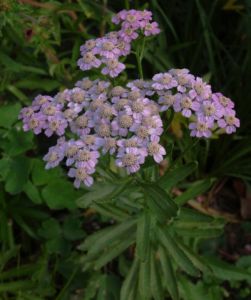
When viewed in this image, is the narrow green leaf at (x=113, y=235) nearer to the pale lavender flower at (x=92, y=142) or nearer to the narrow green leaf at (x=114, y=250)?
the narrow green leaf at (x=114, y=250)

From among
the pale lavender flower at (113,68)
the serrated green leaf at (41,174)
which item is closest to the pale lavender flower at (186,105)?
the pale lavender flower at (113,68)

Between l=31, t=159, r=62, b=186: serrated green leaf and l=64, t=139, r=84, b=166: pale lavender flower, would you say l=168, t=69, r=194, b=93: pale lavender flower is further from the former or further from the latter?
l=31, t=159, r=62, b=186: serrated green leaf

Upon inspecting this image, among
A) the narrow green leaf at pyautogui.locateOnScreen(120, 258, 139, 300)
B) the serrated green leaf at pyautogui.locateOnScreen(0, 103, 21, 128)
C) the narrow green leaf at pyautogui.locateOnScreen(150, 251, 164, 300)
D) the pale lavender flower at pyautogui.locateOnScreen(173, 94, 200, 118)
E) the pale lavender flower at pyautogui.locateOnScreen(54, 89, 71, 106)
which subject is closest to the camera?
the pale lavender flower at pyautogui.locateOnScreen(173, 94, 200, 118)

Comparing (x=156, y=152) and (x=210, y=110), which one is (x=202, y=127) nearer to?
(x=210, y=110)

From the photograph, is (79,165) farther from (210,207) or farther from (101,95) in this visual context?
(210,207)

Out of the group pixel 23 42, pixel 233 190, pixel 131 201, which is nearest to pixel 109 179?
pixel 131 201

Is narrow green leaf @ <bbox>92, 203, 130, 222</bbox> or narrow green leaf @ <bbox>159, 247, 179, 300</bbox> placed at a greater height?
narrow green leaf @ <bbox>92, 203, 130, 222</bbox>

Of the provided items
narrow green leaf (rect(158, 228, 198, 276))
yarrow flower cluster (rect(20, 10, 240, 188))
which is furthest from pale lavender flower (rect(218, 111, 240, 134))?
narrow green leaf (rect(158, 228, 198, 276))

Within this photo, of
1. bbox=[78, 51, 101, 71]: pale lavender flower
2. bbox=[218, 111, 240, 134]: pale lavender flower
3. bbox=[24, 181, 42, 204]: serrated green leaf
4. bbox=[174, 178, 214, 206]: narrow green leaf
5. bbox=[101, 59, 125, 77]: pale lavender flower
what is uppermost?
bbox=[78, 51, 101, 71]: pale lavender flower
